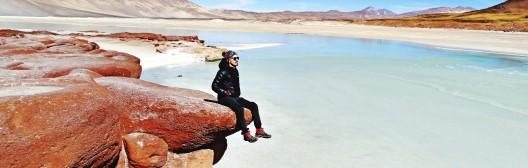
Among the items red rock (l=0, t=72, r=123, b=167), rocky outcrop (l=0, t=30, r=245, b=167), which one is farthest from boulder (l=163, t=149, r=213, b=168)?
red rock (l=0, t=72, r=123, b=167)

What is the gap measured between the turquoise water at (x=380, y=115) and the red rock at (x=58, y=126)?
8.37ft

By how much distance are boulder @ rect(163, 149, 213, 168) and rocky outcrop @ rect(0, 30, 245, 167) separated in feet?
0.05

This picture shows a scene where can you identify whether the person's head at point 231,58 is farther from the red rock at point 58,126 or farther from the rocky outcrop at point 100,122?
the red rock at point 58,126

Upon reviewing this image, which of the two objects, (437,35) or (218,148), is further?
(437,35)

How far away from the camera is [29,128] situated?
4156 mm

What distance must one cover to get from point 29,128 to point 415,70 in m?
18.2

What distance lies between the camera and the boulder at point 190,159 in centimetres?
598

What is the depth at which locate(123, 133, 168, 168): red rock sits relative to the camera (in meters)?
5.52

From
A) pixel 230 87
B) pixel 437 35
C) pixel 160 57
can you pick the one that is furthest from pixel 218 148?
pixel 437 35

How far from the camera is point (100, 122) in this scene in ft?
15.5

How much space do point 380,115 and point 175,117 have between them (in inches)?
243

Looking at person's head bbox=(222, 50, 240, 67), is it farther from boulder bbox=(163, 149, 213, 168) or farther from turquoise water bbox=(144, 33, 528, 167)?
turquoise water bbox=(144, 33, 528, 167)

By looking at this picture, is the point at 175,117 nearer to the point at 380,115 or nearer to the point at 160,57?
the point at 380,115

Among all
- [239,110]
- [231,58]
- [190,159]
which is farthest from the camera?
[231,58]
